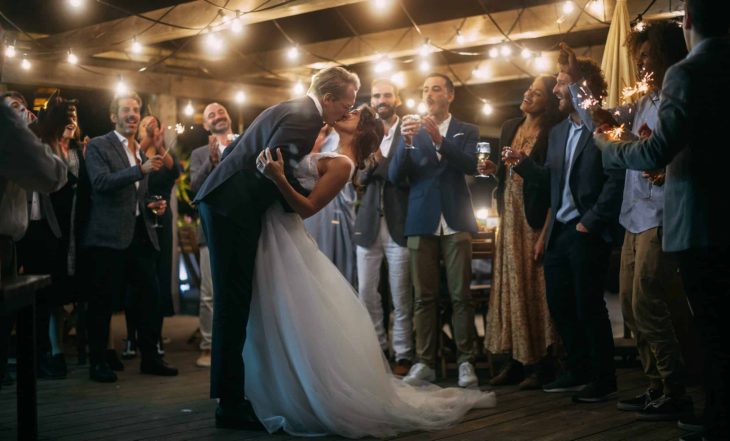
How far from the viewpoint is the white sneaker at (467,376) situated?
4.66 metres

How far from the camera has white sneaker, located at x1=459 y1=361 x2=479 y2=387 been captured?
15.3 feet

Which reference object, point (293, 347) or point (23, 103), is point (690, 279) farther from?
point (23, 103)

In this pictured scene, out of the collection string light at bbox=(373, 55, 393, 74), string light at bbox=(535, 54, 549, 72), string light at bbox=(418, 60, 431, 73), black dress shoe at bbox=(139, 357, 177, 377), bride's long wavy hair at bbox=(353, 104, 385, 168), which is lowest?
black dress shoe at bbox=(139, 357, 177, 377)

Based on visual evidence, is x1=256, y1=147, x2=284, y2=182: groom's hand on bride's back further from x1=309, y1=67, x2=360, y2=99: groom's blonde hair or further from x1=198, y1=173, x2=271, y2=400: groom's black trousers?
x1=309, y1=67, x2=360, y2=99: groom's blonde hair

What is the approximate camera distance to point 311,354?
11.7 ft

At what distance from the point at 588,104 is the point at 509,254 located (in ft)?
5.28

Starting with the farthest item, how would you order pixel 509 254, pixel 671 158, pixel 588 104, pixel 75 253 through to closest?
pixel 75 253 < pixel 509 254 < pixel 588 104 < pixel 671 158

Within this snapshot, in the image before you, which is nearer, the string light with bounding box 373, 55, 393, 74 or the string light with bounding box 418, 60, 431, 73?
the string light with bounding box 373, 55, 393, 74

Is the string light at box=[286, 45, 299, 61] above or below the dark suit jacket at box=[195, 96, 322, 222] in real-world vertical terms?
above

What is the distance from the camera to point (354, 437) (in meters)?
3.40

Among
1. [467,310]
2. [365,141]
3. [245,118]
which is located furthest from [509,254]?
[245,118]

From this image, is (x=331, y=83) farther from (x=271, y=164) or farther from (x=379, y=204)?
(x=379, y=204)

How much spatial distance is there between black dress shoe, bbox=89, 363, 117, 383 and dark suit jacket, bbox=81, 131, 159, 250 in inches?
29.7

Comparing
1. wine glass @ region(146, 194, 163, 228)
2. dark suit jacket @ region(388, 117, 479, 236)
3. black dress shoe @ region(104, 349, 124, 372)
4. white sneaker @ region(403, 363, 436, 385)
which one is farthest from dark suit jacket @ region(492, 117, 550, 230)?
black dress shoe @ region(104, 349, 124, 372)
